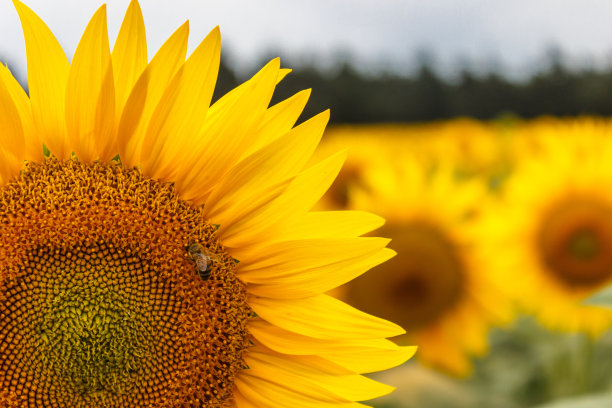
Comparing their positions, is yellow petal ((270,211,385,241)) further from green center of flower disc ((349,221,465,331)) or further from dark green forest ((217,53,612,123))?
dark green forest ((217,53,612,123))

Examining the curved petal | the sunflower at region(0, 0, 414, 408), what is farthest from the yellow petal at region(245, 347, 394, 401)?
the curved petal

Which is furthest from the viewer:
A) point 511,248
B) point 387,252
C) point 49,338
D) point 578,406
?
point 511,248

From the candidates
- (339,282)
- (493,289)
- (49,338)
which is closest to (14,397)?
(49,338)

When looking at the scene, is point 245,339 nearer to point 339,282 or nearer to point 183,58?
point 339,282

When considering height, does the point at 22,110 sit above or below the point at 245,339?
above

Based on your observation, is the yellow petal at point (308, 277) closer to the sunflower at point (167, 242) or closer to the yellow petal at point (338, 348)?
the sunflower at point (167, 242)

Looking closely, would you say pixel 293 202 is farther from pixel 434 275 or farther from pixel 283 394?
pixel 434 275
